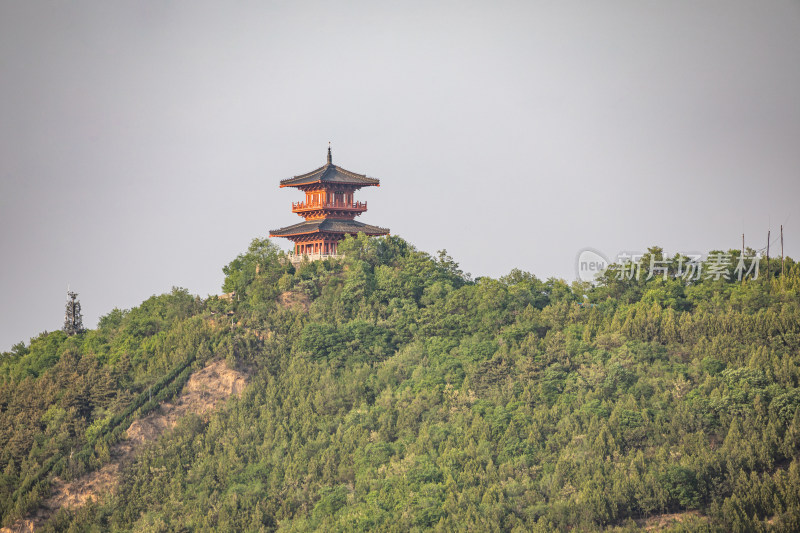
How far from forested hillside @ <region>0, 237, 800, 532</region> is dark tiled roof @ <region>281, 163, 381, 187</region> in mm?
3880

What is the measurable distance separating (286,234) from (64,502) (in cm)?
1933

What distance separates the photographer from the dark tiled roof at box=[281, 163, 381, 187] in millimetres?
67938

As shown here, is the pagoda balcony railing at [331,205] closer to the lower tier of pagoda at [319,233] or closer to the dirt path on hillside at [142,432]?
the lower tier of pagoda at [319,233]

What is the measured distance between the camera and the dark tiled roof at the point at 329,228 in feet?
220

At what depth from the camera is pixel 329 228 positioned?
220 ft

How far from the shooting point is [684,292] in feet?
196

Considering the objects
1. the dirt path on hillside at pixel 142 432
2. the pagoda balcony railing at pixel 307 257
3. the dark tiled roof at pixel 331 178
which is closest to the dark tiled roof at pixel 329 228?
the pagoda balcony railing at pixel 307 257

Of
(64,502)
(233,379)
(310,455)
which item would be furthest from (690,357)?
(64,502)

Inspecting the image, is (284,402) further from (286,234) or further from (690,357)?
(690,357)

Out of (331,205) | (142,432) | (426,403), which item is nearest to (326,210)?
(331,205)

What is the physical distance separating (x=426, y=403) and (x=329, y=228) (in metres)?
14.6

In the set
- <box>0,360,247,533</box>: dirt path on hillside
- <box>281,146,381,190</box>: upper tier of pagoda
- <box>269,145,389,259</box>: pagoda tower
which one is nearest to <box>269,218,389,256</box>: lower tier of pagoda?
<box>269,145,389,259</box>: pagoda tower

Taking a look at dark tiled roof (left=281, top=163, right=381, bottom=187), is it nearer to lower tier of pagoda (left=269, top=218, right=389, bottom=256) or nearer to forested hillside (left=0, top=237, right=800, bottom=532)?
lower tier of pagoda (left=269, top=218, right=389, bottom=256)

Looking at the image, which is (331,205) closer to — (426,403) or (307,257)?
(307,257)
